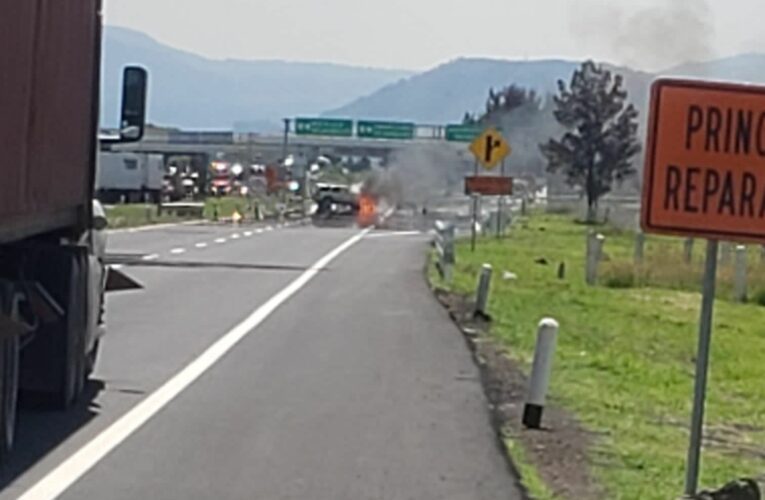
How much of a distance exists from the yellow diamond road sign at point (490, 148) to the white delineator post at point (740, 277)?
10775 millimetres

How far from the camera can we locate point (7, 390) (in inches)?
469

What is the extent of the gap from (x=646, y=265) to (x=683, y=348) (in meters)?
16.8

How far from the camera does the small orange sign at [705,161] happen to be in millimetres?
9625

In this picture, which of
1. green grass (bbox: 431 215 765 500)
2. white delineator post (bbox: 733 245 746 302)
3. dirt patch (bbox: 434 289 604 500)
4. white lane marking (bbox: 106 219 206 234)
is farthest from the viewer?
white lane marking (bbox: 106 219 206 234)

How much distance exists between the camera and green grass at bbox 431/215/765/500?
13.4 m

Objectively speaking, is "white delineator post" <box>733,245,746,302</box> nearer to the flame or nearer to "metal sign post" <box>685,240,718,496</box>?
"metal sign post" <box>685,240,718,496</box>

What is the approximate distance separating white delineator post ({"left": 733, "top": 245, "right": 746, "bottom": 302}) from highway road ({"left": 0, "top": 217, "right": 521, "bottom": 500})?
9.33 m

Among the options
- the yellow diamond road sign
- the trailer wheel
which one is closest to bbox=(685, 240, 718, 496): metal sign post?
the trailer wheel

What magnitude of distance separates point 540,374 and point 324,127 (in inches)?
4130

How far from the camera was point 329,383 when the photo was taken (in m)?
17.0

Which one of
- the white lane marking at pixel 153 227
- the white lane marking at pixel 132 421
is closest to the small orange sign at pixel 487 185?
the white lane marking at pixel 153 227

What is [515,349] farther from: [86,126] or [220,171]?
[220,171]

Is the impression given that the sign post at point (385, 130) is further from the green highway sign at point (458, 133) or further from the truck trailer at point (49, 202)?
the truck trailer at point (49, 202)

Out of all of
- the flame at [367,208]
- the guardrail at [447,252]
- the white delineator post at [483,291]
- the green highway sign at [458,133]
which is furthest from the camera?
the green highway sign at [458,133]
